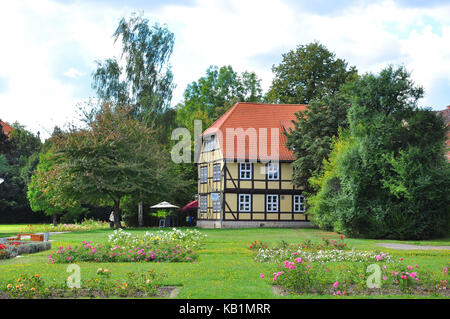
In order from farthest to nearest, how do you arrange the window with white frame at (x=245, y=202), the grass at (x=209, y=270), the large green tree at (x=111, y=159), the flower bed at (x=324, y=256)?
the window with white frame at (x=245, y=202) → the large green tree at (x=111, y=159) → the flower bed at (x=324, y=256) → the grass at (x=209, y=270)

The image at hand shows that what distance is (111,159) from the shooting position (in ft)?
129

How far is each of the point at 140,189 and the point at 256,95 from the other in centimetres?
2661

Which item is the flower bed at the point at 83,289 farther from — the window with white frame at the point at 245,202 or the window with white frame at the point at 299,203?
the window with white frame at the point at 299,203

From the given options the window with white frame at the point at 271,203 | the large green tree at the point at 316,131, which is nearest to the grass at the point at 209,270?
the large green tree at the point at 316,131

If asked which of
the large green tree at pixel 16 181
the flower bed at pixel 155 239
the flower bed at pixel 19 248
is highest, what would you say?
the large green tree at pixel 16 181

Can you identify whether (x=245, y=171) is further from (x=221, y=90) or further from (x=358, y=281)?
(x=358, y=281)

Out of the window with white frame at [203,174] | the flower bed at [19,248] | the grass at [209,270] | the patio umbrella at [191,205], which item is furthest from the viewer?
the patio umbrella at [191,205]

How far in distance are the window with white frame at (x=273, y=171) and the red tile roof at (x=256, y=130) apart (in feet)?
1.89

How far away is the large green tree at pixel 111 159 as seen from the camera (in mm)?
38156

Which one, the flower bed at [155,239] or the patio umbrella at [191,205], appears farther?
the patio umbrella at [191,205]

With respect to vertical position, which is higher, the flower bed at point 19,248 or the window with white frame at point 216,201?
the window with white frame at point 216,201

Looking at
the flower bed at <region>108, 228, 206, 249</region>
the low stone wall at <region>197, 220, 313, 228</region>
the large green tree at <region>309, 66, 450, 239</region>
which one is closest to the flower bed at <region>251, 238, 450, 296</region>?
the flower bed at <region>108, 228, 206, 249</region>

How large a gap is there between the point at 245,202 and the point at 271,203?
1960 mm
